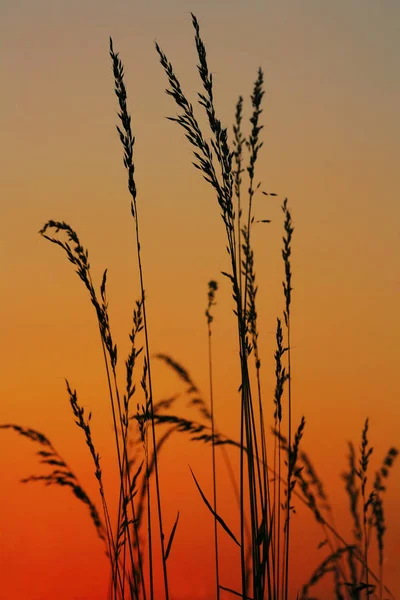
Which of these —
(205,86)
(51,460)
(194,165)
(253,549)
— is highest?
(205,86)

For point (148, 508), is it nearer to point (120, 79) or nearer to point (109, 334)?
point (109, 334)

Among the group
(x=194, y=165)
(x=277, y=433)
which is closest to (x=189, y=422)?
(x=277, y=433)

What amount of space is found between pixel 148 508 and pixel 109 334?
0.44 meters

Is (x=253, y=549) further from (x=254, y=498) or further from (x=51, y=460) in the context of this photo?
(x=51, y=460)

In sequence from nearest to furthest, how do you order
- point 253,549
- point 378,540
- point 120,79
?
point 253,549, point 120,79, point 378,540

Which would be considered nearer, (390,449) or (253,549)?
(253,549)

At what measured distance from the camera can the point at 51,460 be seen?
7.42ft

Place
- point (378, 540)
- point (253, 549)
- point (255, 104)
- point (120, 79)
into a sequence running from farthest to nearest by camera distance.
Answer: point (378, 540)
point (255, 104)
point (120, 79)
point (253, 549)

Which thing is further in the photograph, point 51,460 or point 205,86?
point 51,460

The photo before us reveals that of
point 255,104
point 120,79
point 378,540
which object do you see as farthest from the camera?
point 378,540

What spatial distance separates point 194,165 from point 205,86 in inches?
7.5

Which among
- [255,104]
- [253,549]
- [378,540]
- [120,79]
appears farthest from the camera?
[378,540]

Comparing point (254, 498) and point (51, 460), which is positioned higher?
point (51, 460)

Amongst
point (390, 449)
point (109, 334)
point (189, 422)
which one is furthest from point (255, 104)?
point (390, 449)
